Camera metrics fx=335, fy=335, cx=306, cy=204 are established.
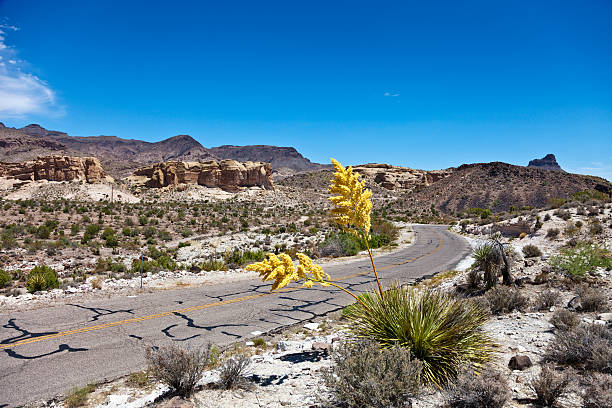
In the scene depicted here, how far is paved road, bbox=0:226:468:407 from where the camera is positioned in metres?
5.77

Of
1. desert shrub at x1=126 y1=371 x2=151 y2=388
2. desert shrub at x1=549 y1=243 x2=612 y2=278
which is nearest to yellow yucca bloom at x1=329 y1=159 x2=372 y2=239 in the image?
desert shrub at x1=126 y1=371 x2=151 y2=388

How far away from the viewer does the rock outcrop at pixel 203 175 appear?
76.6 metres

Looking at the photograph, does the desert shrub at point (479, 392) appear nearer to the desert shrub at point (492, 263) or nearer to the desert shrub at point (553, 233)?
the desert shrub at point (492, 263)

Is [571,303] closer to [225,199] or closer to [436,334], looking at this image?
[436,334]

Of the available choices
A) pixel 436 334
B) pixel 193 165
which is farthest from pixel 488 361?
pixel 193 165

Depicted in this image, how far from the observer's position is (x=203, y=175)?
77875mm

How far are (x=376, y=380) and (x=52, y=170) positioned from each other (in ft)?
253

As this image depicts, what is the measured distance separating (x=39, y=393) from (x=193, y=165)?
78.8 meters

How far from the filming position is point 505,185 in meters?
74.9

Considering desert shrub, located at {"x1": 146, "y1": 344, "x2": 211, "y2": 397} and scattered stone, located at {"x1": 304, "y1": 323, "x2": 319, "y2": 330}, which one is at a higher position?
desert shrub, located at {"x1": 146, "y1": 344, "x2": 211, "y2": 397}

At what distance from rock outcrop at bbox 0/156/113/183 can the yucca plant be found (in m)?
72.5

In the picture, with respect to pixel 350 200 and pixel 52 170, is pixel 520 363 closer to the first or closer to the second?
pixel 350 200

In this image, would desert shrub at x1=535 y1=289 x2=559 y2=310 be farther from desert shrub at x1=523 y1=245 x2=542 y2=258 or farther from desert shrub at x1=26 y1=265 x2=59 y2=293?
desert shrub at x1=26 y1=265 x2=59 y2=293

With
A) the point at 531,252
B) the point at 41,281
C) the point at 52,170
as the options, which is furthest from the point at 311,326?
the point at 52,170
